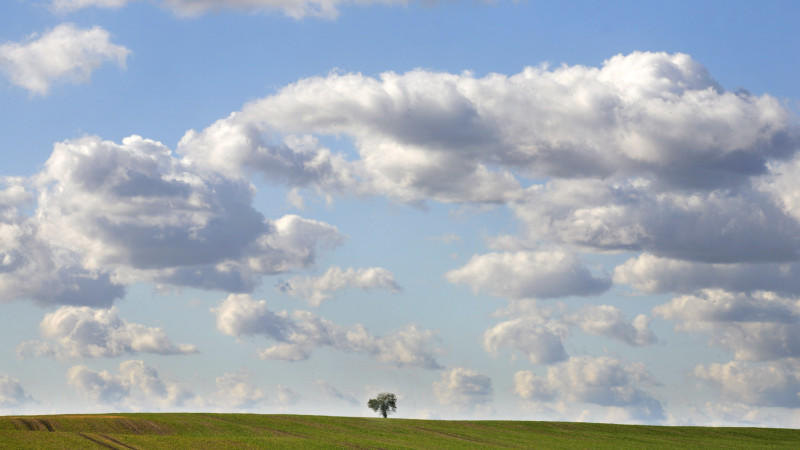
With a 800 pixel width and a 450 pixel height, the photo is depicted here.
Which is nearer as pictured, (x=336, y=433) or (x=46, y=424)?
(x=46, y=424)

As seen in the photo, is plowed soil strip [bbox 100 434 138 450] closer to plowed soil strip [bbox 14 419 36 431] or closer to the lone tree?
plowed soil strip [bbox 14 419 36 431]

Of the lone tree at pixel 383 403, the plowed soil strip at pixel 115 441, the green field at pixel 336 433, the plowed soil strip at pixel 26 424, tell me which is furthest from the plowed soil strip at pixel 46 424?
the lone tree at pixel 383 403

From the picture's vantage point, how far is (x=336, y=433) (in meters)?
→ 95.4

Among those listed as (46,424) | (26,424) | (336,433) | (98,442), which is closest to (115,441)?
(98,442)

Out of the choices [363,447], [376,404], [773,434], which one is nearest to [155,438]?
[363,447]

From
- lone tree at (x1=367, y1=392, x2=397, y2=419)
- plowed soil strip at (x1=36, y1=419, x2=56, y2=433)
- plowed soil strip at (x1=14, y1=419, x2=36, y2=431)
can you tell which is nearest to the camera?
plowed soil strip at (x1=14, y1=419, x2=36, y2=431)

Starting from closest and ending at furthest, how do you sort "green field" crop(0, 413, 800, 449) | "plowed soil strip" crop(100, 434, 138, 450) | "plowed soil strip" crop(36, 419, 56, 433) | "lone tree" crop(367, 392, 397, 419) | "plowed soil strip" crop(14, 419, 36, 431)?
"plowed soil strip" crop(100, 434, 138, 450) → "green field" crop(0, 413, 800, 449) → "plowed soil strip" crop(14, 419, 36, 431) → "plowed soil strip" crop(36, 419, 56, 433) → "lone tree" crop(367, 392, 397, 419)

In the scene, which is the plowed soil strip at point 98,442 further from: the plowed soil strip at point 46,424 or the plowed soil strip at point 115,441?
the plowed soil strip at point 46,424

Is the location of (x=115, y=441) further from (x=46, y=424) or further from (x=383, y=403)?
(x=383, y=403)

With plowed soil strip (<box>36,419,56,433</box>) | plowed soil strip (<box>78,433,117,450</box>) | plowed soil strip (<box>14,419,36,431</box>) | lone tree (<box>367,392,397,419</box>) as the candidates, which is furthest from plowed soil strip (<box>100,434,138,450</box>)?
lone tree (<box>367,392,397,419</box>)

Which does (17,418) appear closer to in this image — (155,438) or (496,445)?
(155,438)

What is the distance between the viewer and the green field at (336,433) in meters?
77.9

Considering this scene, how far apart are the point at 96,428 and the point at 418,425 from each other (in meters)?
41.1

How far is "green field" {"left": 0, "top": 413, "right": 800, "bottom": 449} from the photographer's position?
255 feet
